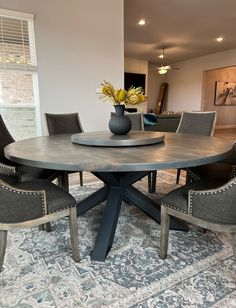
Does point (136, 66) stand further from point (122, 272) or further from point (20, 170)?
point (122, 272)

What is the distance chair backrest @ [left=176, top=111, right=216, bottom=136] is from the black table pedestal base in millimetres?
1224

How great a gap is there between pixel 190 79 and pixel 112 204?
9.03 metres

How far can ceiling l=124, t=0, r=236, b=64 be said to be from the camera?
185 inches

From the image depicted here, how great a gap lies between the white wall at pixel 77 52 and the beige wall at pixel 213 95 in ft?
19.8

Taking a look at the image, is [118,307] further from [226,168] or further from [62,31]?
[62,31]

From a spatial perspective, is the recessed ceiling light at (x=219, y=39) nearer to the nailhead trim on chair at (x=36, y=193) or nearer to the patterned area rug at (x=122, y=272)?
the patterned area rug at (x=122, y=272)

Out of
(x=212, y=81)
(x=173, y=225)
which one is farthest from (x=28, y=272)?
(x=212, y=81)

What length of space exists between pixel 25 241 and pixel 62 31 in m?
3.36

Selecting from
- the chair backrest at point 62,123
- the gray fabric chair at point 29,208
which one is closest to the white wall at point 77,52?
the chair backrest at point 62,123

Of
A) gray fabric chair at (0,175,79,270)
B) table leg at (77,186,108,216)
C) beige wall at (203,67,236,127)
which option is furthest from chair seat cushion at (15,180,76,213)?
beige wall at (203,67,236,127)

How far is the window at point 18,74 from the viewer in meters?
3.47

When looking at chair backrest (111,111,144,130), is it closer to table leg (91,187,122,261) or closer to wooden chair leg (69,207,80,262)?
table leg (91,187,122,261)

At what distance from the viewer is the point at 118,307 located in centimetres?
120

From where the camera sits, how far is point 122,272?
4.78ft
